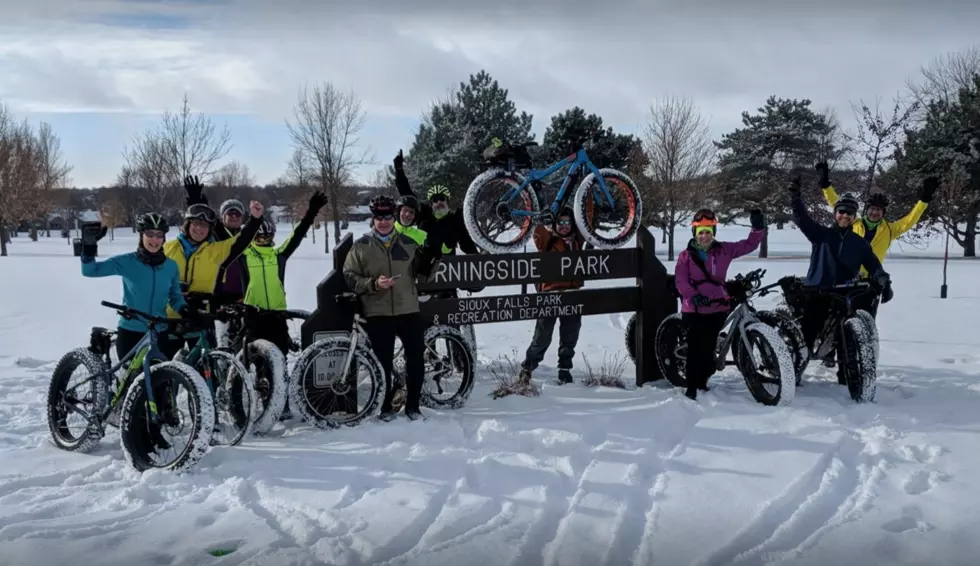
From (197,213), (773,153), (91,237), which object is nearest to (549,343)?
(197,213)

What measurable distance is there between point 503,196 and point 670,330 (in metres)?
2.06

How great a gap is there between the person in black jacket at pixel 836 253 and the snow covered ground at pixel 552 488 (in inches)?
35.8

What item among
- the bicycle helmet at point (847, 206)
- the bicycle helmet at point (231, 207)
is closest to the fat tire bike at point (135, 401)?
the bicycle helmet at point (231, 207)

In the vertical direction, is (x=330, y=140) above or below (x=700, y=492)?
above

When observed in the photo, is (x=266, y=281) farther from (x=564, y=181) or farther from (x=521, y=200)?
(x=564, y=181)

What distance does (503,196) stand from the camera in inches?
266

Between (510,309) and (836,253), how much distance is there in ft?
10.0

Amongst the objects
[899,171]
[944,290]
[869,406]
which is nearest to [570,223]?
[869,406]

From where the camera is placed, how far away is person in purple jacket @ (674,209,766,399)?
19.8 ft

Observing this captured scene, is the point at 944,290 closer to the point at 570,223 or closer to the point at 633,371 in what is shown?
the point at 633,371

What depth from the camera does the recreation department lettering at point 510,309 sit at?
6375 mm

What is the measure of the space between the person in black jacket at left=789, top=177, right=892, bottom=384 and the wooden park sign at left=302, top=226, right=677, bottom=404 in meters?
1.32

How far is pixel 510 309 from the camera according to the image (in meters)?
6.55

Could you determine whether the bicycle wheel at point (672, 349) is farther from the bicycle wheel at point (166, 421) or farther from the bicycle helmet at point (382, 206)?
the bicycle wheel at point (166, 421)
